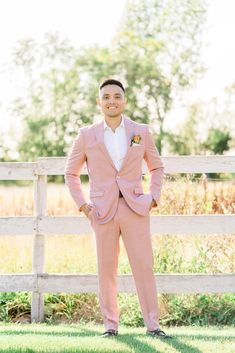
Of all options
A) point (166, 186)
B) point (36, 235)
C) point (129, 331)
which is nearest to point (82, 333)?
point (129, 331)

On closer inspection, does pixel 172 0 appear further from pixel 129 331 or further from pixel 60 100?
pixel 129 331

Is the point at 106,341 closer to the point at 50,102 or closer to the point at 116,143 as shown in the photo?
the point at 116,143


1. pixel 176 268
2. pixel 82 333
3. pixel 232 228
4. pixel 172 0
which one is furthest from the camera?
pixel 172 0

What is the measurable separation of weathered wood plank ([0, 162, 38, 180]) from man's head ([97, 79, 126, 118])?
1638mm

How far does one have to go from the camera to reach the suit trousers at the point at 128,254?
232 inches

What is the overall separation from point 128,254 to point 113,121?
96 centimetres

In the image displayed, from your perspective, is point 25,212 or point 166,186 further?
point 25,212

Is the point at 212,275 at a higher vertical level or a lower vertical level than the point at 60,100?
lower

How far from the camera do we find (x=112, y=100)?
5.90 meters

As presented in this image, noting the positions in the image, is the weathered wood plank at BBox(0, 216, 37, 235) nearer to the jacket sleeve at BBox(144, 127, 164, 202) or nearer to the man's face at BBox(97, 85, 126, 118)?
the jacket sleeve at BBox(144, 127, 164, 202)

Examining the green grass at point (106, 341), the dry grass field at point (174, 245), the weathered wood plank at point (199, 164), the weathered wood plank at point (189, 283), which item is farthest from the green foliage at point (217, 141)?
the green grass at point (106, 341)

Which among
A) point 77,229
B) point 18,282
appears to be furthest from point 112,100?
point 18,282

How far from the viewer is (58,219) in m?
7.38

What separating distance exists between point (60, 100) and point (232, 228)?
36.9 metres
